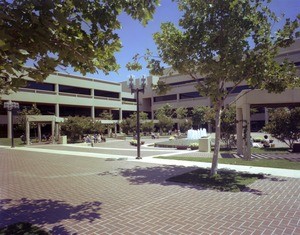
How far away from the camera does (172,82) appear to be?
71.9 meters

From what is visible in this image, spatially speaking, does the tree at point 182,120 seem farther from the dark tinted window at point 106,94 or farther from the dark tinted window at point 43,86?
the dark tinted window at point 43,86

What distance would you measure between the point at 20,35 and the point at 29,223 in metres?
4.05

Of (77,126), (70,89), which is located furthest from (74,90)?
(77,126)

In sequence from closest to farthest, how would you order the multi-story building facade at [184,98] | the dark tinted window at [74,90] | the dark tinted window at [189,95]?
the dark tinted window at [74,90]
the multi-story building facade at [184,98]
the dark tinted window at [189,95]

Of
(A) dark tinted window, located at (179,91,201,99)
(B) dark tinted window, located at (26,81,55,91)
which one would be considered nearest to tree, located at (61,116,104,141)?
(B) dark tinted window, located at (26,81,55,91)

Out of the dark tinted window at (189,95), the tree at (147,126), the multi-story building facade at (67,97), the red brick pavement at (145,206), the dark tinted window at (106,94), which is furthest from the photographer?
the dark tinted window at (189,95)

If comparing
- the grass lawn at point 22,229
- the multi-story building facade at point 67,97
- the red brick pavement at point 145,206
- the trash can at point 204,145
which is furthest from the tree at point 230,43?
the multi-story building facade at point 67,97

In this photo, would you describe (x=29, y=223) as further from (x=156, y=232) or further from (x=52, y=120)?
(x=52, y=120)

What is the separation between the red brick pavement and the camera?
572 cm

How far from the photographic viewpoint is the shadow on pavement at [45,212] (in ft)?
20.4

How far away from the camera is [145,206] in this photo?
285 inches

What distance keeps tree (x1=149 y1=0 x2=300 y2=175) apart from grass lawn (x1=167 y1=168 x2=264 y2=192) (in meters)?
0.64

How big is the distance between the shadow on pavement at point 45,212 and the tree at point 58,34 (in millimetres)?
3082

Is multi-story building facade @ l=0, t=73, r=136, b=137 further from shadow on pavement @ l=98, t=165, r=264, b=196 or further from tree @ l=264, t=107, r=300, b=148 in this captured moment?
tree @ l=264, t=107, r=300, b=148
